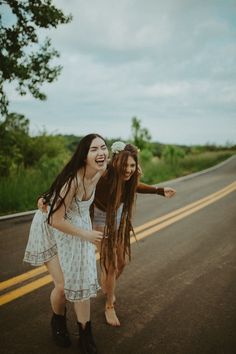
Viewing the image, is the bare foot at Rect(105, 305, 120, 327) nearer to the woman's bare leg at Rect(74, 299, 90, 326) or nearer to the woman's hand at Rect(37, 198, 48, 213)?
the woman's bare leg at Rect(74, 299, 90, 326)

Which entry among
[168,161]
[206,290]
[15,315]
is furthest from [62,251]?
[168,161]

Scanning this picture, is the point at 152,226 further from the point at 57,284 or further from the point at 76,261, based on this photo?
the point at 76,261

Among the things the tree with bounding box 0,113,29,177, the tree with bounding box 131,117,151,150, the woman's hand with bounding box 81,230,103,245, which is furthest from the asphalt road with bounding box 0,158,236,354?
the tree with bounding box 131,117,151,150

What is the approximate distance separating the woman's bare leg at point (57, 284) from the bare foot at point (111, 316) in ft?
2.24

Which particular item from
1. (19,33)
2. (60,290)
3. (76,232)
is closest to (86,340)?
(60,290)

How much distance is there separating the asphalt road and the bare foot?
7 cm

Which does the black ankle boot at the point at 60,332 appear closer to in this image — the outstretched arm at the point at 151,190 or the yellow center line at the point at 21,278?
the yellow center line at the point at 21,278

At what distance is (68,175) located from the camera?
8.42 feet

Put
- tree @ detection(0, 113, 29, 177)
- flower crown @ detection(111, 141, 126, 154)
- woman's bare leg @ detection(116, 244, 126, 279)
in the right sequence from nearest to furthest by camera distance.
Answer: flower crown @ detection(111, 141, 126, 154) < woman's bare leg @ detection(116, 244, 126, 279) < tree @ detection(0, 113, 29, 177)

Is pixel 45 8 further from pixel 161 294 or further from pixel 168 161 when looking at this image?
pixel 168 161

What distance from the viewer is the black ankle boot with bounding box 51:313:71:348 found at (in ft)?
9.77

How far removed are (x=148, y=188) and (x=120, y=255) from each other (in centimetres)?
83

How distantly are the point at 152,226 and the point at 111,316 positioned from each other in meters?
3.68

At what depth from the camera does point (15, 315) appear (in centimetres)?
346
